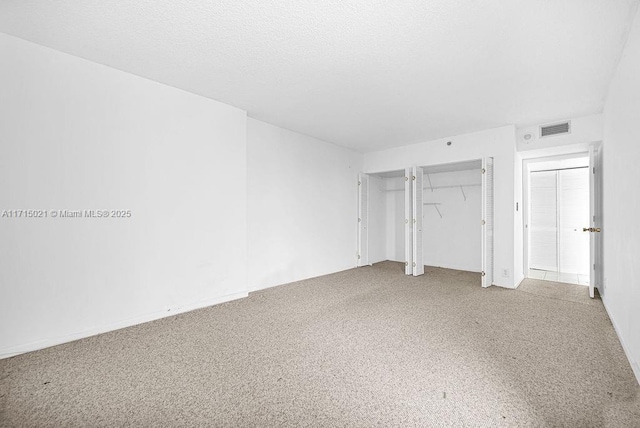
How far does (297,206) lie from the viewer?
192 inches

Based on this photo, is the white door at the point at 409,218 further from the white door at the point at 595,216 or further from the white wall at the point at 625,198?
the white wall at the point at 625,198

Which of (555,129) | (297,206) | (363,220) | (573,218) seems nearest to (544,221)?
(573,218)

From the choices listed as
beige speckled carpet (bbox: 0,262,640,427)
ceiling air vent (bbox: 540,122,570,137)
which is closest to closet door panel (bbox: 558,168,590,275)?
ceiling air vent (bbox: 540,122,570,137)

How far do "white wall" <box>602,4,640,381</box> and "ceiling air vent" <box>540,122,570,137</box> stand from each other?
1168 mm

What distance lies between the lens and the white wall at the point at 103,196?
7.59ft

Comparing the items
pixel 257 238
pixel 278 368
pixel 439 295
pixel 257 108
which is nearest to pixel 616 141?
pixel 439 295

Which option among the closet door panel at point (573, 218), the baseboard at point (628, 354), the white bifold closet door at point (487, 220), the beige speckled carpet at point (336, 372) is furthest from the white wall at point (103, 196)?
the closet door panel at point (573, 218)

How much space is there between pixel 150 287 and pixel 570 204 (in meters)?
7.11

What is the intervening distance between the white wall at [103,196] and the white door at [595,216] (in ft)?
16.3

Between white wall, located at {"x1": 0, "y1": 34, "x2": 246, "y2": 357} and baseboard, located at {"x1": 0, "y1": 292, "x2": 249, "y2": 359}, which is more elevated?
white wall, located at {"x1": 0, "y1": 34, "x2": 246, "y2": 357}

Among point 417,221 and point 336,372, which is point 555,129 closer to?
point 417,221

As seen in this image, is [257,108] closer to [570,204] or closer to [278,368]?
[278,368]

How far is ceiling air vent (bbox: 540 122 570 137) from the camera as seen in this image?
414 centimetres

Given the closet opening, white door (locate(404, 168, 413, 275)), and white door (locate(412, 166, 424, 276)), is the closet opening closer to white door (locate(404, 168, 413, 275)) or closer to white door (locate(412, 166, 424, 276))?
white door (locate(412, 166, 424, 276))
